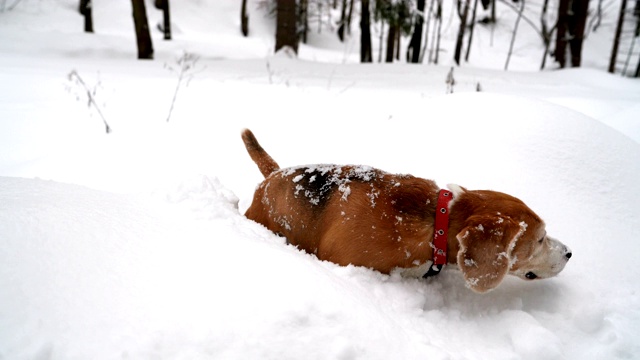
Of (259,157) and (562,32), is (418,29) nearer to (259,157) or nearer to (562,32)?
(562,32)

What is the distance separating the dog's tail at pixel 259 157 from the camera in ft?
9.62

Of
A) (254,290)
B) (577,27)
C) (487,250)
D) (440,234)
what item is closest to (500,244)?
(487,250)

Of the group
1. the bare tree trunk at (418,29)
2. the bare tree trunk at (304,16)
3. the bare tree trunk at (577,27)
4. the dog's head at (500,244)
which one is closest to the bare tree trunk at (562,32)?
the bare tree trunk at (577,27)

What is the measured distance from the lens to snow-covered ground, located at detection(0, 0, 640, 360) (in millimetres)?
1303

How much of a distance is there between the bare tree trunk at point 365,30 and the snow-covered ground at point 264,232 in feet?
26.8

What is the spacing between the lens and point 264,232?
7.67 feet

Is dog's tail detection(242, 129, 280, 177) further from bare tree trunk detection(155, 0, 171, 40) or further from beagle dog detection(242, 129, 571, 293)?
bare tree trunk detection(155, 0, 171, 40)

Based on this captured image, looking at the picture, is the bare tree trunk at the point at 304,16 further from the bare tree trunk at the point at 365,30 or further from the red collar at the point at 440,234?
the red collar at the point at 440,234

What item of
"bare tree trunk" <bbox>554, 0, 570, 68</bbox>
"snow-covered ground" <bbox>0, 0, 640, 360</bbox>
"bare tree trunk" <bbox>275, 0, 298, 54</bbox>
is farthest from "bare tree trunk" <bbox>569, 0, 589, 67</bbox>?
"bare tree trunk" <bbox>275, 0, 298, 54</bbox>

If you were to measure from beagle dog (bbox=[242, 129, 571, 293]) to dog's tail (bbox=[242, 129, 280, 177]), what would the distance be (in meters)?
0.59

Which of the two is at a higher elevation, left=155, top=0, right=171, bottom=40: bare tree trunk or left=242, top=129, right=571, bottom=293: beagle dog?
left=155, top=0, right=171, bottom=40: bare tree trunk

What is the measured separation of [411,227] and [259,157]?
1.46m

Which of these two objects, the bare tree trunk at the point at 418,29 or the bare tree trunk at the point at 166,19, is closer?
the bare tree trunk at the point at 418,29

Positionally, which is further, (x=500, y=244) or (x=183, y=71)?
(x=183, y=71)
